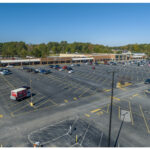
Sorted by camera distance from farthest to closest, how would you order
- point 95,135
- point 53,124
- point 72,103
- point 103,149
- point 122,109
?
point 72,103
point 122,109
point 53,124
point 95,135
point 103,149

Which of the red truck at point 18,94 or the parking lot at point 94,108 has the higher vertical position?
the red truck at point 18,94

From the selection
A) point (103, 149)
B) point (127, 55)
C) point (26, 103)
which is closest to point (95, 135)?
point (103, 149)

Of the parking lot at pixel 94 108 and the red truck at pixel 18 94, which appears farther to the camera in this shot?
the red truck at pixel 18 94

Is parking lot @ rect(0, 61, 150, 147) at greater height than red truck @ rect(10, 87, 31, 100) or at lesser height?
lesser

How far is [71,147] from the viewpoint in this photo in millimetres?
15250

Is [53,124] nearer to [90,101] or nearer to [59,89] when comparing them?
[90,101]

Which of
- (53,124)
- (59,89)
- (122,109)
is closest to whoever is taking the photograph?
(53,124)

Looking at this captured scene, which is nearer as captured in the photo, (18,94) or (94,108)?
(94,108)

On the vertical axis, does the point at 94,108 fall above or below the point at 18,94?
below

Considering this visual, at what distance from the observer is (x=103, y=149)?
1484cm

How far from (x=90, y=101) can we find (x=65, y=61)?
69.6 m

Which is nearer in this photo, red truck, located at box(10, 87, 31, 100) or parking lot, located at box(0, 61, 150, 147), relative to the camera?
parking lot, located at box(0, 61, 150, 147)

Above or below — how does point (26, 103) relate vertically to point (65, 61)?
below

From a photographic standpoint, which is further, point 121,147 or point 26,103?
point 26,103
